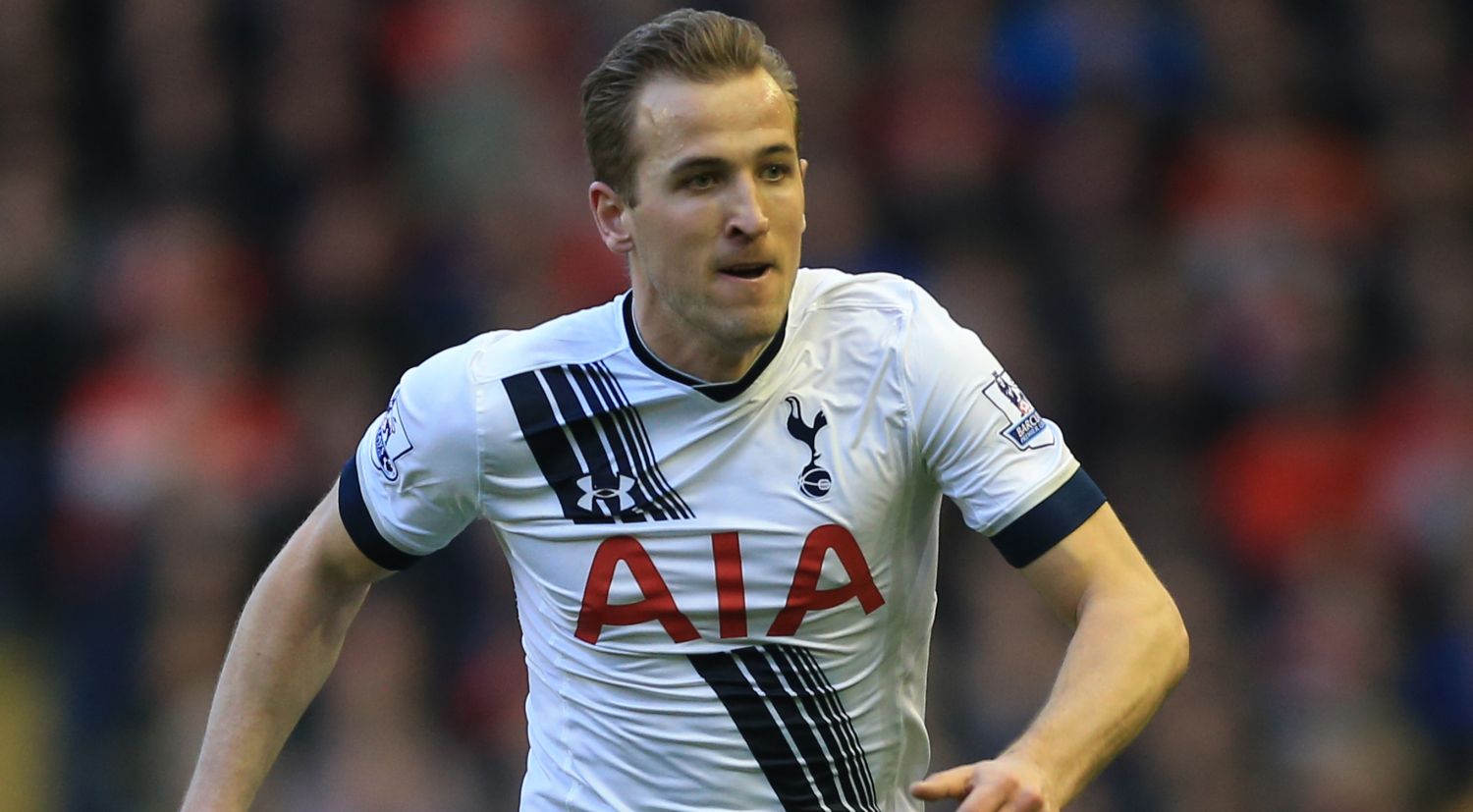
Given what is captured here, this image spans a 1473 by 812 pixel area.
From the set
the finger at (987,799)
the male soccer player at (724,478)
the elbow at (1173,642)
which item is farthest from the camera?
the male soccer player at (724,478)

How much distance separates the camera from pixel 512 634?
8523mm

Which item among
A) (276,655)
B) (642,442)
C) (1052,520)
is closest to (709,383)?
(642,442)

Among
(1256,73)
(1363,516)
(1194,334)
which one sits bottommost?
(1363,516)

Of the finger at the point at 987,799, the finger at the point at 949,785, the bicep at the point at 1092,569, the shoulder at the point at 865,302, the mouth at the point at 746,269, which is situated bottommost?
the finger at the point at 987,799

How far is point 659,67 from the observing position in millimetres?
4215

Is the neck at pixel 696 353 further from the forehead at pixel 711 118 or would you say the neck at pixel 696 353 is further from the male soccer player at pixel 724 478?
the forehead at pixel 711 118

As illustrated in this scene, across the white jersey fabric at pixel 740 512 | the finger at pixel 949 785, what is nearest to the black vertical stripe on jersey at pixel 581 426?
the white jersey fabric at pixel 740 512

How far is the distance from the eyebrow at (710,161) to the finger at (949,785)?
1330 mm

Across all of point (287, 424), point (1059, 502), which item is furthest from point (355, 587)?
point (287, 424)

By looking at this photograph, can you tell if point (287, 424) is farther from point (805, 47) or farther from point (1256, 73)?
point (1256, 73)

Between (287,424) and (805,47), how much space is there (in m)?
3.16

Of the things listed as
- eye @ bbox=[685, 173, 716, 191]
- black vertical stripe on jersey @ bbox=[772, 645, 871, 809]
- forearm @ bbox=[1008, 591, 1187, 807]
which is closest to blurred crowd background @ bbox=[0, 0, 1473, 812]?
black vertical stripe on jersey @ bbox=[772, 645, 871, 809]

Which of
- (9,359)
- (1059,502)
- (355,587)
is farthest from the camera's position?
(9,359)

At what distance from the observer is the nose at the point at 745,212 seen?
4059mm
